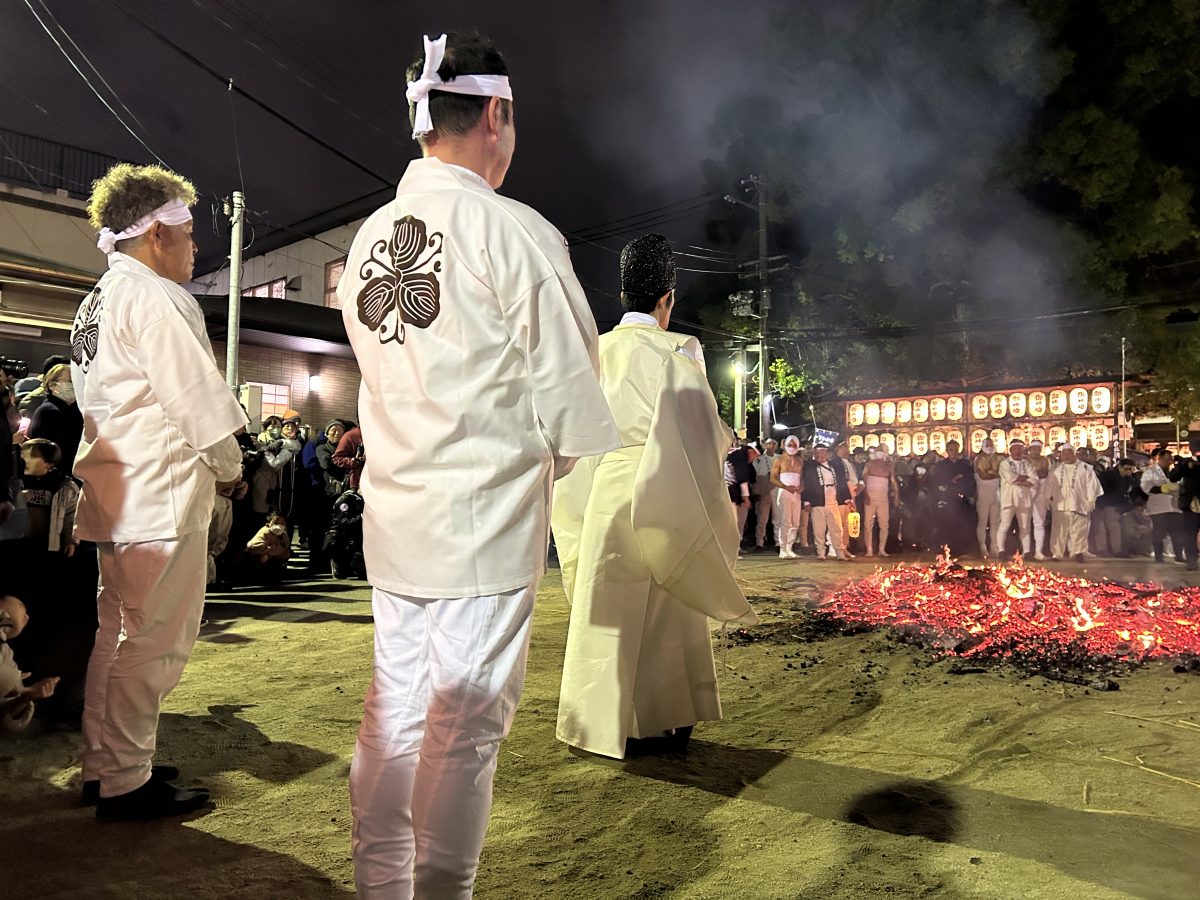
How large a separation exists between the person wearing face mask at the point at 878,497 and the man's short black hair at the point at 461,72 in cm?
1316

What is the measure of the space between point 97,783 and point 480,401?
2278mm

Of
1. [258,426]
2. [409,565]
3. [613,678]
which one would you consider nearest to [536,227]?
[409,565]

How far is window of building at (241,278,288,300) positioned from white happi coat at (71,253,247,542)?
78.4 ft

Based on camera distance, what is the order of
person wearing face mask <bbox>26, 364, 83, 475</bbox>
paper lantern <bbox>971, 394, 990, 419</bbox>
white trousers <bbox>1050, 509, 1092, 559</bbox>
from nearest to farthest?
person wearing face mask <bbox>26, 364, 83, 475</bbox> → white trousers <bbox>1050, 509, 1092, 559</bbox> → paper lantern <bbox>971, 394, 990, 419</bbox>

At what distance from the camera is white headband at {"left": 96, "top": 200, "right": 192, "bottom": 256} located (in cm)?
315

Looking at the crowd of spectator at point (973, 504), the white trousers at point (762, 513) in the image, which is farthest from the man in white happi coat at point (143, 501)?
the white trousers at point (762, 513)

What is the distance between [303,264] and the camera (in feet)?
84.0

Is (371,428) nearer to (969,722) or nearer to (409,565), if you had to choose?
(409,565)

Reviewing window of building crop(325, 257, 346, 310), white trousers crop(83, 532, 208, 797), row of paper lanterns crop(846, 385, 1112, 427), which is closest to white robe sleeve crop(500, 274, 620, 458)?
white trousers crop(83, 532, 208, 797)

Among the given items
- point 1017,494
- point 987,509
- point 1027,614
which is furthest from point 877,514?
point 1027,614

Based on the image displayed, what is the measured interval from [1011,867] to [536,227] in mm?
2485

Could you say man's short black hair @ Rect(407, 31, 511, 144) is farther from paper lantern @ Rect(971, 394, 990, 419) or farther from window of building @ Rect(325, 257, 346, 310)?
paper lantern @ Rect(971, 394, 990, 419)

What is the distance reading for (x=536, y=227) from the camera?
1.97 meters

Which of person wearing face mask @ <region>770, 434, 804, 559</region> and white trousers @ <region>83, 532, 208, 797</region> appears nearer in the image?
white trousers @ <region>83, 532, 208, 797</region>
